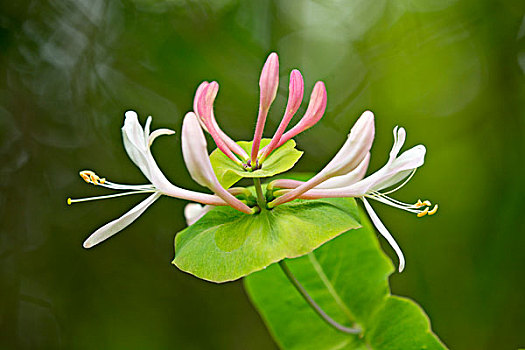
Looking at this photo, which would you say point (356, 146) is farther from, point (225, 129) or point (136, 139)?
point (225, 129)

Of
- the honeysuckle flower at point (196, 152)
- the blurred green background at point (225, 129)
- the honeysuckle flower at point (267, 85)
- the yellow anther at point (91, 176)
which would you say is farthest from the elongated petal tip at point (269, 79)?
the blurred green background at point (225, 129)

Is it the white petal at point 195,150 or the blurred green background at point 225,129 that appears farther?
the blurred green background at point 225,129

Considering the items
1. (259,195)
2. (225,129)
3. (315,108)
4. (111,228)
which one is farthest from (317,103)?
(225,129)

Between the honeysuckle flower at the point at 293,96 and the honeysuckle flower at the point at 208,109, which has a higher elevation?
the honeysuckle flower at the point at 293,96

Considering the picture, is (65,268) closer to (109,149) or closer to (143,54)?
(109,149)

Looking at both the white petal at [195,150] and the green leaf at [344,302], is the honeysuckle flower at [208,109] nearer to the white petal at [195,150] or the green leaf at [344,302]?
the white petal at [195,150]

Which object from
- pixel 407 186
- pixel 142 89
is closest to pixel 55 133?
pixel 142 89

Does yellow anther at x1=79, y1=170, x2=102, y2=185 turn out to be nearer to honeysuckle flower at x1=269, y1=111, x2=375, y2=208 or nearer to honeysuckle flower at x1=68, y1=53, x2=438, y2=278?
honeysuckle flower at x1=68, y1=53, x2=438, y2=278
